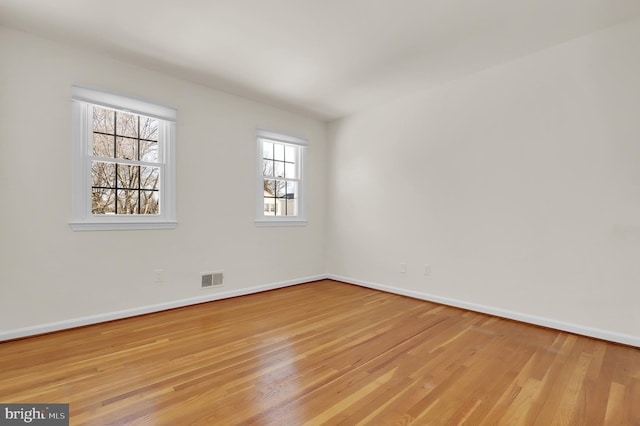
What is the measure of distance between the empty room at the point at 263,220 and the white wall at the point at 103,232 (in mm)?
19

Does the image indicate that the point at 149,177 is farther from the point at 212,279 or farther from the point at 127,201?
the point at 212,279

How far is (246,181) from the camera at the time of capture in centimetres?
418

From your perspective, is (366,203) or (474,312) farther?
(366,203)

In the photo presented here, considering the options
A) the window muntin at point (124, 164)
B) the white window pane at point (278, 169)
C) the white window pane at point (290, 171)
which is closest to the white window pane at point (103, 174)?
the window muntin at point (124, 164)

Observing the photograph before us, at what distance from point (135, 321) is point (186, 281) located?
2.21ft

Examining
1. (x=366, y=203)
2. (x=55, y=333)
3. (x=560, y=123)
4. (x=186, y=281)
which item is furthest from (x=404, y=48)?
(x=55, y=333)

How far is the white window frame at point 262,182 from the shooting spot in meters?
4.33

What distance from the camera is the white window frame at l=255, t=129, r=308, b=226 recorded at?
433 centimetres

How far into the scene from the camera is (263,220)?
172 inches

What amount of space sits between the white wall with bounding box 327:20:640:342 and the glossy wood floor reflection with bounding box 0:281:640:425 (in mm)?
448

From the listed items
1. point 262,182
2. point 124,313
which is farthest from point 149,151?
point 124,313

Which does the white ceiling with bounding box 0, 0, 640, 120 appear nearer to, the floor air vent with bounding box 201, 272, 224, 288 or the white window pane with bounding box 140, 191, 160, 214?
the white window pane with bounding box 140, 191, 160, 214

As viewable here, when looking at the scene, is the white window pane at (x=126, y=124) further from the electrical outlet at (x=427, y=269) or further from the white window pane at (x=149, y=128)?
the electrical outlet at (x=427, y=269)

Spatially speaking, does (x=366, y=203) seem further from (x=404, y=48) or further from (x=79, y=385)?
(x=79, y=385)
